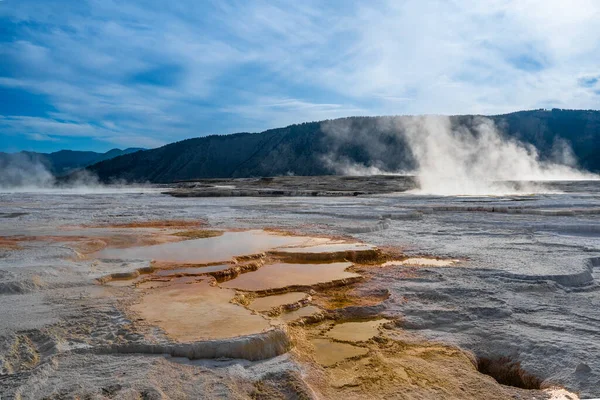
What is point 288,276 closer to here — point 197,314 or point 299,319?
point 299,319

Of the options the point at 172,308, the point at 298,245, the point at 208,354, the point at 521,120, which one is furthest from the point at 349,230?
the point at 521,120

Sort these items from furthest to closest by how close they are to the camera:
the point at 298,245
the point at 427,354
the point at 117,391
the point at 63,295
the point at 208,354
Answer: the point at 298,245 → the point at 63,295 → the point at 427,354 → the point at 208,354 → the point at 117,391

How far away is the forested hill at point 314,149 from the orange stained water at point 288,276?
207 feet

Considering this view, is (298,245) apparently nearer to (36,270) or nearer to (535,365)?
(36,270)

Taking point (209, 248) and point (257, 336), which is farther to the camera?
point (209, 248)

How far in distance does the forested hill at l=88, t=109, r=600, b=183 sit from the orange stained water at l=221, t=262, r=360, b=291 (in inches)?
2482

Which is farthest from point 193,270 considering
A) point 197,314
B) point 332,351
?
point 332,351

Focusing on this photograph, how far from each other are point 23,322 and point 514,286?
14.7ft

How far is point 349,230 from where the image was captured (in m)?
8.94

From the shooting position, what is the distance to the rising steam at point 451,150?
2030 inches

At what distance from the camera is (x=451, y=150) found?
204ft

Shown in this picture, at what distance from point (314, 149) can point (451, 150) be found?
24.2m

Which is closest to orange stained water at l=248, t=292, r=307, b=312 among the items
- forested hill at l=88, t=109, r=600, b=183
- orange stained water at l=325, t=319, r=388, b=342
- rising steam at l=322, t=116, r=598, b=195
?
orange stained water at l=325, t=319, r=388, b=342

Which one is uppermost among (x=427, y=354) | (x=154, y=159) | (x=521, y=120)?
(x=521, y=120)
